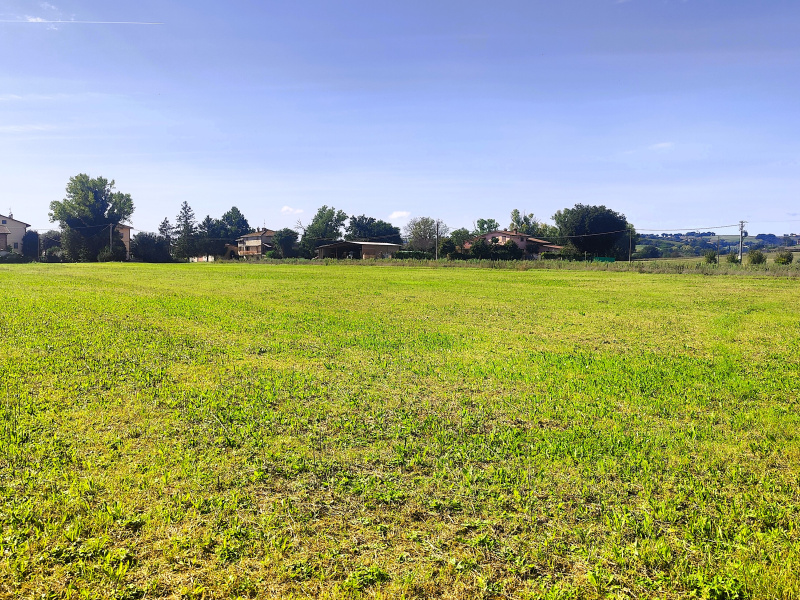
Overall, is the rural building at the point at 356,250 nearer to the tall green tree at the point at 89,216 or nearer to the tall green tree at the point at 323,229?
the tall green tree at the point at 323,229

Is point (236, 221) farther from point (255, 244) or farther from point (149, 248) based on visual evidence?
point (149, 248)

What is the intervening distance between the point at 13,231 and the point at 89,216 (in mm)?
14456

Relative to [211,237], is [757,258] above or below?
below

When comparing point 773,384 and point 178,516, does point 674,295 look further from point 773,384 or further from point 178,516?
point 178,516

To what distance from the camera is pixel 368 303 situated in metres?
20.4

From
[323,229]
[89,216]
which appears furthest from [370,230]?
[89,216]

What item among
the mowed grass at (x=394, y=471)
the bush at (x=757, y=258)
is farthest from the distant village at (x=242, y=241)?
the mowed grass at (x=394, y=471)

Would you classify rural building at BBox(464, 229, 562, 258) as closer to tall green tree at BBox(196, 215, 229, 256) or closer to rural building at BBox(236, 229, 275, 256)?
rural building at BBox(236, 229, 275, 256)

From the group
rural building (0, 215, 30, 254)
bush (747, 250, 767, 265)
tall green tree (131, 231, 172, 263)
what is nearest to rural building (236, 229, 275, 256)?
tall green tree (131, 231, 172, 263)

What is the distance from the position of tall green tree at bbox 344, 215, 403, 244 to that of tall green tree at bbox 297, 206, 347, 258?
8.32ft

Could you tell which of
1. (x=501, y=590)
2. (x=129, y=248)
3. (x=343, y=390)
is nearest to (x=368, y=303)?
(x=343, y=390)

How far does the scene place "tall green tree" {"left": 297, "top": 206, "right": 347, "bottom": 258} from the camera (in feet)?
362

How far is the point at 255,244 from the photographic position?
117000 mm

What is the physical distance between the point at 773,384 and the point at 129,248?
366ft
